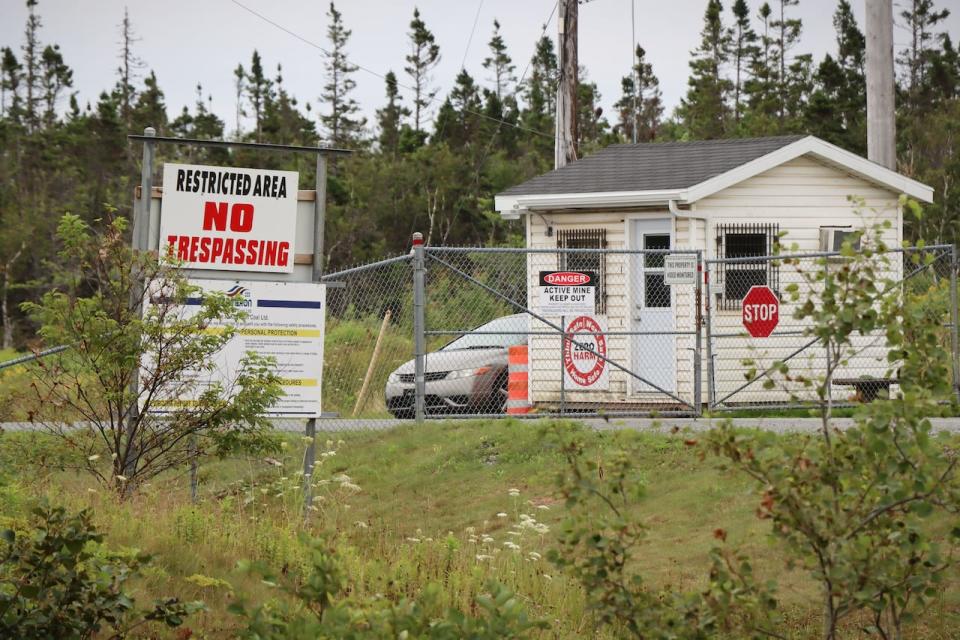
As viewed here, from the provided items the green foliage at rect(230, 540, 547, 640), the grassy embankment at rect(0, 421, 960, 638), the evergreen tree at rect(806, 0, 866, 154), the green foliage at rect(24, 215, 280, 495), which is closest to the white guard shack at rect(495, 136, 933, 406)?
the grassy embankment at rect(0, 421, 960, 638)

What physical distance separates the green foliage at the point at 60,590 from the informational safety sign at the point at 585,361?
9.70 meters

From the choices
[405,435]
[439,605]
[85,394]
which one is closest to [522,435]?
[405,435]

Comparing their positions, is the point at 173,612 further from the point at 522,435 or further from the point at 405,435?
the point at 405,435

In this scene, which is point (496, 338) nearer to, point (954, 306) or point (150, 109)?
point (954, 306)

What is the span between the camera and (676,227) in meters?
15.3

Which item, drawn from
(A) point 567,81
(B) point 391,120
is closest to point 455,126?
(B) point 391,120

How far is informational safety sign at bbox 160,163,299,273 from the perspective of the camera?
373 inches

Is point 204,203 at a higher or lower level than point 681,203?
lower

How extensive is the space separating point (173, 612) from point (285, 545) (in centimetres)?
219

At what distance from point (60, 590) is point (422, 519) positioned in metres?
5.64

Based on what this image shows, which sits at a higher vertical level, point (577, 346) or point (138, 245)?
point (138, 245)

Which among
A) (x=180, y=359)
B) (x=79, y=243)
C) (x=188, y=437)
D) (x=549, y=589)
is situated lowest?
(x=549, y=589)

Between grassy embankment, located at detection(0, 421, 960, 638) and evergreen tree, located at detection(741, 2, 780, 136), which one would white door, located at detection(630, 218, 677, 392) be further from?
evergreen tree, located at detection(741, 2, 780, 136)

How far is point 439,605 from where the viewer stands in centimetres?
603
